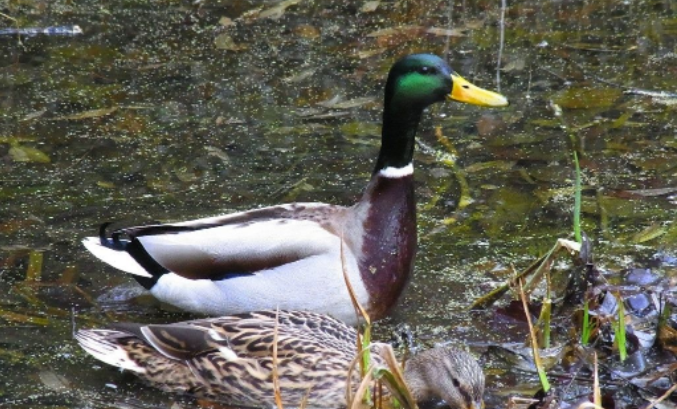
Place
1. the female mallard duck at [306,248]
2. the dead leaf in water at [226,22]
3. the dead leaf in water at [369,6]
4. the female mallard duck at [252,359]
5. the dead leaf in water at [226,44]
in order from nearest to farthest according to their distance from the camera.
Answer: the female mallard duck at [252,359] < the female mallard duck at [306,248] < the dead leaf in water at [226,44] < the dead leaf in water at [226,22] < the dead leaf in water at [369,6]

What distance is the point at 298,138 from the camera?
8.04 meters

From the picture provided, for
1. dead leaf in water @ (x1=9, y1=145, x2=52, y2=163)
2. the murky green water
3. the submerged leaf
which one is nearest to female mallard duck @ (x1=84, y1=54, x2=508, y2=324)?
the murky green water

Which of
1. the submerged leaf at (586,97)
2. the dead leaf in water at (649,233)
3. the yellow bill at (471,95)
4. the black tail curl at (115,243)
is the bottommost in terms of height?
the dead leaf in water at (649,233)

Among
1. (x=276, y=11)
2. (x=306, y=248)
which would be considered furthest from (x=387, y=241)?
(x=276, y=11)

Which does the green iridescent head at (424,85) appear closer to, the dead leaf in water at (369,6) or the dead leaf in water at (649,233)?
the dead leaf in water at (649,233)

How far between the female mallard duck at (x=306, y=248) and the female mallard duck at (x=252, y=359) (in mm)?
456

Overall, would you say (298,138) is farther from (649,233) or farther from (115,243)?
(649,233)

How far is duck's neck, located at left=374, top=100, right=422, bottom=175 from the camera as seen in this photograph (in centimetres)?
629

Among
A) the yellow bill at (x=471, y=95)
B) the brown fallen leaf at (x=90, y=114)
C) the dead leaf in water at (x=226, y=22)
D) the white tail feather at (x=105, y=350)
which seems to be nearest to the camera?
the white tail feather at (x=105, y=350)

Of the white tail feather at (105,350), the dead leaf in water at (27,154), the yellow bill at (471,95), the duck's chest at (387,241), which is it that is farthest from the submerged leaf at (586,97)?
the white tail feather at (105,350)

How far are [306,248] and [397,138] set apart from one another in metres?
0.77

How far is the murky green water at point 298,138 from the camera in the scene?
20.5ft

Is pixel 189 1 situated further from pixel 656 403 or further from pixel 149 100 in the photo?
pixel 656 403

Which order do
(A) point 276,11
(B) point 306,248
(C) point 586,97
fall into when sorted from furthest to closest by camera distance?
(A) point 276,11, (C) point 586,97, (B) point 306,248
